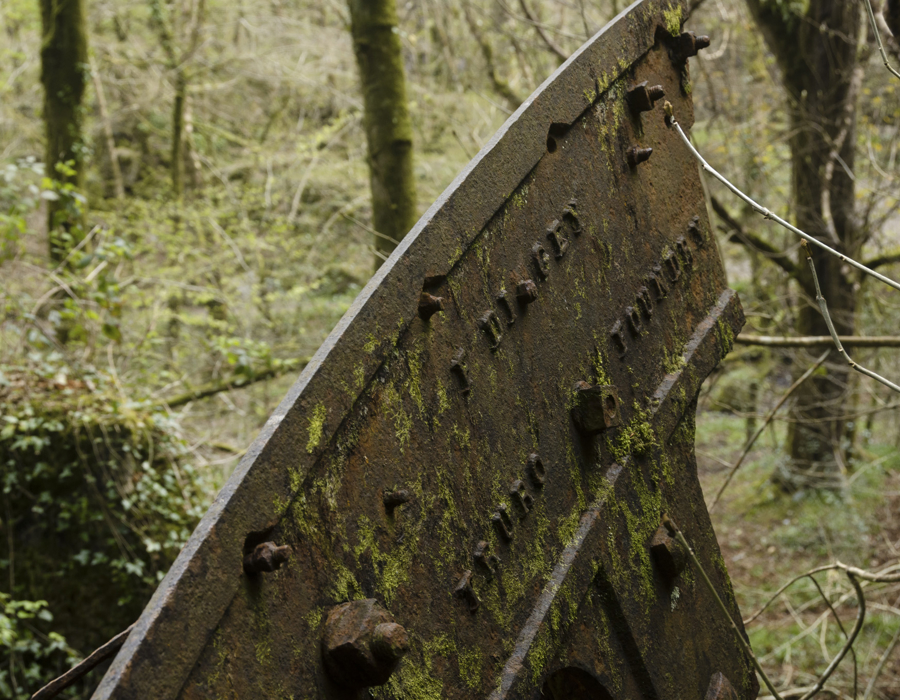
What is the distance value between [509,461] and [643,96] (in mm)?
1230

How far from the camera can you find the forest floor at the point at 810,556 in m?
6.51

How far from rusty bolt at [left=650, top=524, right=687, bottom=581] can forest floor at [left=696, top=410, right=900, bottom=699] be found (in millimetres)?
3974

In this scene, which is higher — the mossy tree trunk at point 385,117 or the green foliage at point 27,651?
the mossy tree trunk at point 385,117

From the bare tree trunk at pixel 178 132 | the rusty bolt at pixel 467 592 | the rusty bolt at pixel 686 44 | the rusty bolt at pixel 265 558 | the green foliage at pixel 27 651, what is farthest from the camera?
the bare tree trunk at pixel 178 132

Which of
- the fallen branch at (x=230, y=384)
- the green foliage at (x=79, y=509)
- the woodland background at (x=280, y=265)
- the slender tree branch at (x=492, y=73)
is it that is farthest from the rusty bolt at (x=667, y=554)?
the slender tree branch at (x=492, y=73)

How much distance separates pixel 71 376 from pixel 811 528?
26.6 feet

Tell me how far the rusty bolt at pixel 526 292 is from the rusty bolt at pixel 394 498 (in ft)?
2.00

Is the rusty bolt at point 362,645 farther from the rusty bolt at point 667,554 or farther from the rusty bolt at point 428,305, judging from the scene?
the rusty bolt at point 667,554

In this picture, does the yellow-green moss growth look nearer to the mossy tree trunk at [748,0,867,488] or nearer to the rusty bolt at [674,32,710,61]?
the rusty bolt at [674,32,710,61]

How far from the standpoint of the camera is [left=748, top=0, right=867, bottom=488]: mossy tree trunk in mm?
8406

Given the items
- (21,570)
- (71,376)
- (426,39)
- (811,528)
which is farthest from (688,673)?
(426,39)

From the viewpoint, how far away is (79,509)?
16.3 feet

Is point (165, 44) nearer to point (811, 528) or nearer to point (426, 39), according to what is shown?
point (426, 39)

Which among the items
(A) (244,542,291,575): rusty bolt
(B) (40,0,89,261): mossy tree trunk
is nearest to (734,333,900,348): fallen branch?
(A) (244,542,291,575): rusty bolt
